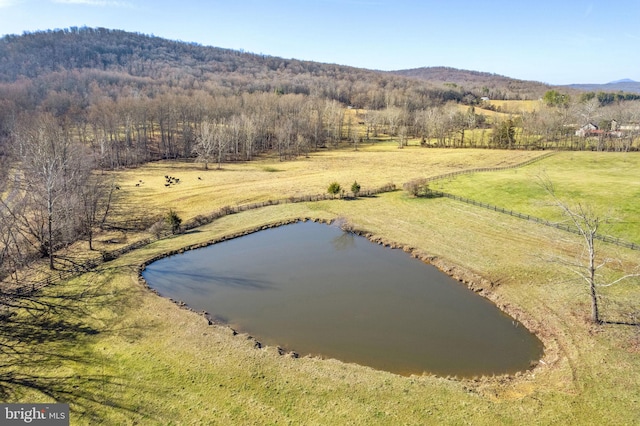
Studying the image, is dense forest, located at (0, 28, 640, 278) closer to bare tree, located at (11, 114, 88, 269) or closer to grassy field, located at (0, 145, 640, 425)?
bare tree, located at (11, 114, 88, 269)

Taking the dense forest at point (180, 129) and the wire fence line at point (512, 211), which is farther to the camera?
the dense forest at point (180, 129)

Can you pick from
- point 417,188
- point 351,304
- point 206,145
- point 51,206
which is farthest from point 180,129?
point 351,304

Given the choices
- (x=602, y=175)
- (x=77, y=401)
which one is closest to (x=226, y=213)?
(x=77, y=401)

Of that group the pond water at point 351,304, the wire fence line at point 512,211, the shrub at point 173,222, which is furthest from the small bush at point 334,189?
the shrub at point 173,222

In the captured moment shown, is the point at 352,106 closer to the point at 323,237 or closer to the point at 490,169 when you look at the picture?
the point at 490,169

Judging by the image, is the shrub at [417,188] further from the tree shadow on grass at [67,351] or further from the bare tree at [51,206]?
the bare tree at [51,206]

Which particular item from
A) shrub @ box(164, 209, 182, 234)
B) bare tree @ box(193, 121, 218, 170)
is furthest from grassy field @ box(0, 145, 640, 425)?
bare tree @ box(193, 121, 218, 170)
